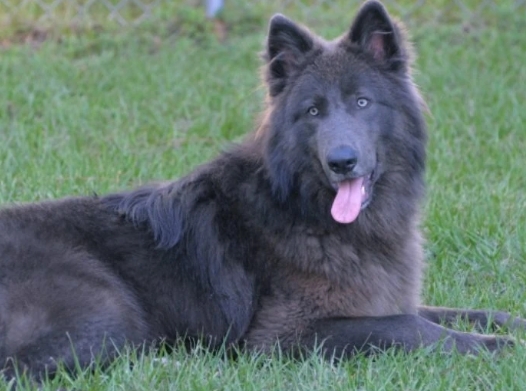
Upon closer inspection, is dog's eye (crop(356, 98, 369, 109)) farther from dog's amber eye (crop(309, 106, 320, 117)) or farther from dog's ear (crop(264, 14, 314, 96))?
dog's ear (crop(264, 14, 314, 96))

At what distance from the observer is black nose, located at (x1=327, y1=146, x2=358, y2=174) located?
4.75 metres

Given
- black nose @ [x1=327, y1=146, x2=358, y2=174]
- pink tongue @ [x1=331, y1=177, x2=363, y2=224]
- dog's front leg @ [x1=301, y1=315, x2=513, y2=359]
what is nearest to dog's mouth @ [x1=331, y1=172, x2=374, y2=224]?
pink tongue @ [x1=331, y1=177, x2=363, y2=224]

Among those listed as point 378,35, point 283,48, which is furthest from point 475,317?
point 283,48

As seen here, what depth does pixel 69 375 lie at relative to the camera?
15.0ft

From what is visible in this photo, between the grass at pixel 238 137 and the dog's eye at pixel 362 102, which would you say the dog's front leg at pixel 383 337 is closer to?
the grass at pixel 238 137

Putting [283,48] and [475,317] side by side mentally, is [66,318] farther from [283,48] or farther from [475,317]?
[475,317]

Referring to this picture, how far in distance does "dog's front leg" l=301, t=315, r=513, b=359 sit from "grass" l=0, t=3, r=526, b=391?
103 millimetres

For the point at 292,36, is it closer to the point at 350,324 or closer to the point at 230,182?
the point at 230,182

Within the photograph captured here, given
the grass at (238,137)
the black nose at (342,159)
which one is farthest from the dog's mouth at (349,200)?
the grass at (238,137)

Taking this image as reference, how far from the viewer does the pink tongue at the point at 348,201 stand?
4.95 meters

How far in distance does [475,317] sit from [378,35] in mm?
1533

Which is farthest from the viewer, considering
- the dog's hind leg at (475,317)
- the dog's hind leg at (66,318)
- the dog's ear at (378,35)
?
the dog's hind leg at (475,317)

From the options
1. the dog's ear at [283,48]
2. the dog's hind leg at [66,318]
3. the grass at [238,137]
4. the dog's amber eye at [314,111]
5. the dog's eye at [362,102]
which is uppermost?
the dog's ear at [283,48]

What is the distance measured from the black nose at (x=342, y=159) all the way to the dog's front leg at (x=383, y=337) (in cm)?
71
